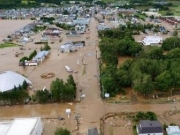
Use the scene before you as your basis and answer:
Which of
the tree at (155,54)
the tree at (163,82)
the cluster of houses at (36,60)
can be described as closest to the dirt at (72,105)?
the cluster of houses at (36,60)

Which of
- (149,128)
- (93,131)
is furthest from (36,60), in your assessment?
(149,128)

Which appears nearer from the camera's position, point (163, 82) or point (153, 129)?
point (153, 129)

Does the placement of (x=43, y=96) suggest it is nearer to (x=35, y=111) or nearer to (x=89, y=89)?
(x=35, y=111)

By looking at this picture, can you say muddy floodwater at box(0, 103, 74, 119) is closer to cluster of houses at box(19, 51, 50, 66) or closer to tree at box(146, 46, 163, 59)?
cluster of houses at box(19, 51, 50, 66)

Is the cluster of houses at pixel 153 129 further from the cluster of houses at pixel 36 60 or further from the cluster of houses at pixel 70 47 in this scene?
the cluster of houses at pixel 70 47

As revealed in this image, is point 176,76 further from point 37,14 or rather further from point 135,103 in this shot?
point 37,14

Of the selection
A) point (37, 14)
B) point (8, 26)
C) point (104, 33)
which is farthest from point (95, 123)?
point (37, 14)

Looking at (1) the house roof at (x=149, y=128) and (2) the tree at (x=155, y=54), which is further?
(2) the tree at (x=155, y=54)

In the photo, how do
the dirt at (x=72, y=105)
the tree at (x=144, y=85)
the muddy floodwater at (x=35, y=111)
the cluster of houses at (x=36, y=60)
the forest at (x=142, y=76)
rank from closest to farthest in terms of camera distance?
1. the dirt at (x=72, y=105)
2. the muddy floodwater at (x=35, y=111)
3. the tree at (x=144, y=85)
4. the forest at (x=142, y=76)
5. the cluster of houses at (x=36, y=60)
